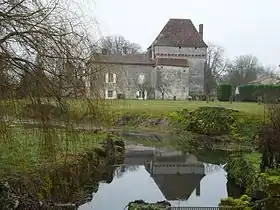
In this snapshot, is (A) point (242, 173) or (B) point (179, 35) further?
(B) point (179, 35)

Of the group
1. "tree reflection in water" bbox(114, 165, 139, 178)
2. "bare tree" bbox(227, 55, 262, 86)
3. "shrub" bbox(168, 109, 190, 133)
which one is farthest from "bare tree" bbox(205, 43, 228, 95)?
"tree reflection in water" bbox(114, 165, 139, 178)

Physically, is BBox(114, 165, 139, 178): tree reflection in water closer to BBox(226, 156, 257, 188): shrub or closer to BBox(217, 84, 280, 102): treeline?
BBox(226, 156, 257, 188): shrub

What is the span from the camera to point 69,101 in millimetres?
6828

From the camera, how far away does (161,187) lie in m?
15.5

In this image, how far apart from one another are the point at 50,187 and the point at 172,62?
5135 cm

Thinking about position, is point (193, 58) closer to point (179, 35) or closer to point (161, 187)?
point (179, 35)

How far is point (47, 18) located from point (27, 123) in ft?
5.09

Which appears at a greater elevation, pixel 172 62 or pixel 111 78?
pixel 172 62

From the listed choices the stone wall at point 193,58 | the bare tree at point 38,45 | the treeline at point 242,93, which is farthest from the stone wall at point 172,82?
the bare tree at point 38,45

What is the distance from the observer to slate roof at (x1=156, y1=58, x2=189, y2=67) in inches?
2344

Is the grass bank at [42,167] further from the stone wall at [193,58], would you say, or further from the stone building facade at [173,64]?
the stone wall at [193,58]

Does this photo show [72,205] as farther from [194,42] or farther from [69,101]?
[194,42]

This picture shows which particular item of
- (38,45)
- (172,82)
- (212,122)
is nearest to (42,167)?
(38,45)

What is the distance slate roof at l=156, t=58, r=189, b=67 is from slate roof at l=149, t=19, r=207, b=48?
2.00m
